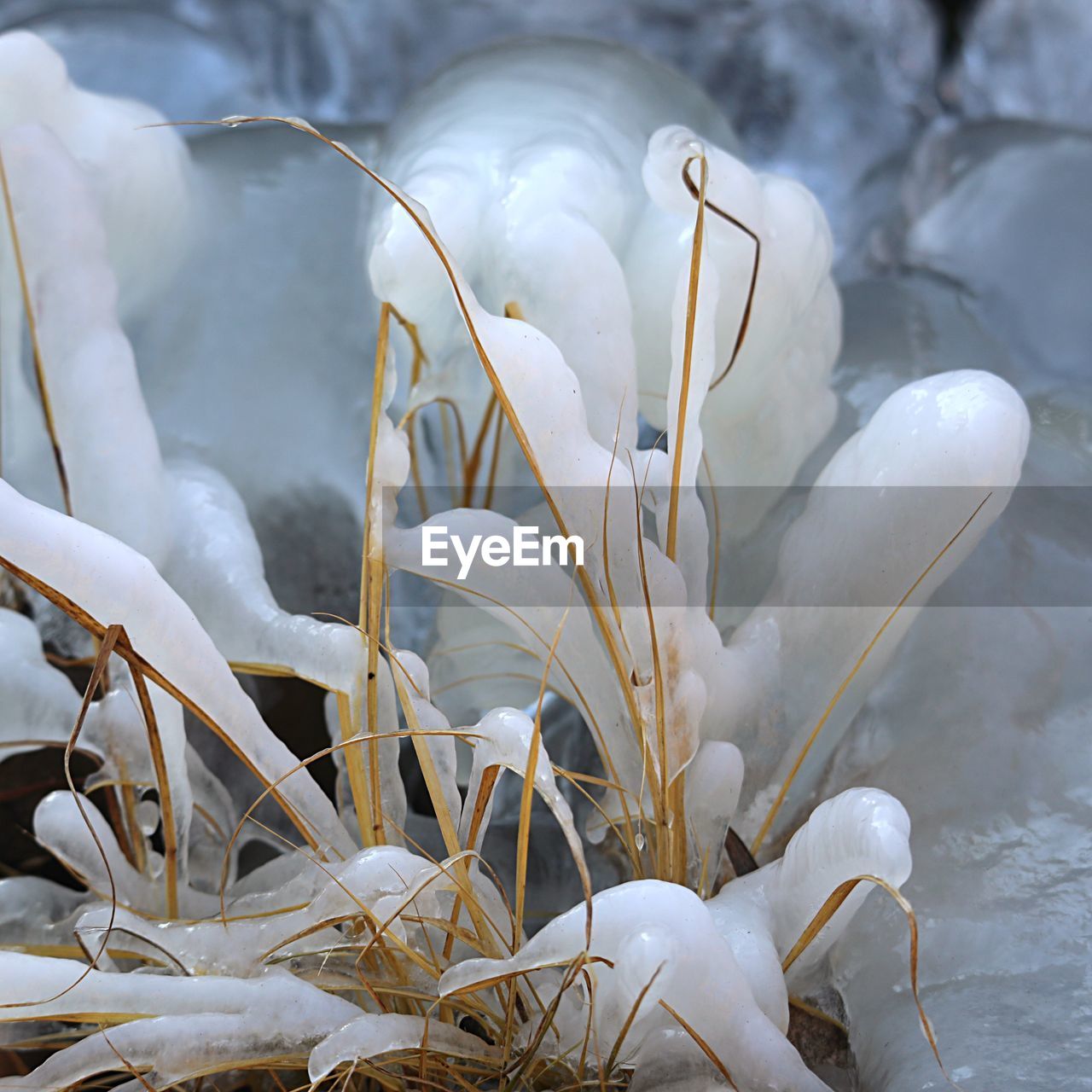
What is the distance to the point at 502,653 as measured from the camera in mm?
379

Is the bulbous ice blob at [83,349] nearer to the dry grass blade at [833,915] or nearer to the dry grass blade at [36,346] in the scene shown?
the dry grass blade at [36,346]

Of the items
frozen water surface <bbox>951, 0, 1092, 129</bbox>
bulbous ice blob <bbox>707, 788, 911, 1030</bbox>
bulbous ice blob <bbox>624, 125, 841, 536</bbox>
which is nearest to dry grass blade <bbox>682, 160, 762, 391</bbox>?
bulbous ice blob <bbox>624, 125, 841, 536</bbox>

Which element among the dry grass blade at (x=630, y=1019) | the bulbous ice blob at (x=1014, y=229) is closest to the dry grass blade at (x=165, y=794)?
the dry grass blade at (x=630, y=1019)

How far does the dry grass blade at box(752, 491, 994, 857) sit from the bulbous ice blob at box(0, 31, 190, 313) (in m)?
0.25

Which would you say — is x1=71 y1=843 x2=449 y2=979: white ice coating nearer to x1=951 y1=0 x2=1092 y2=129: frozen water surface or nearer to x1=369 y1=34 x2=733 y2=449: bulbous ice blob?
x1=369 y1=34 x2=733 y2=449: bulbous ice blob

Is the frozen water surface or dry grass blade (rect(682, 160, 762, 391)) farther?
the frozen water surface

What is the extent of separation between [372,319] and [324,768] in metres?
0.16

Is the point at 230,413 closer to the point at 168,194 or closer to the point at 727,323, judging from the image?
the point at 168,194

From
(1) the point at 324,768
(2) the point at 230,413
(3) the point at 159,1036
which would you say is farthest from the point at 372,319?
(3) the point at 159,1036

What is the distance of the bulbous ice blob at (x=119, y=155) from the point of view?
1.26 ft

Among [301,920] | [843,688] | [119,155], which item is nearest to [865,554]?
[843,688]

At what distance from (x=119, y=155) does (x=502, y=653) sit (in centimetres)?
20

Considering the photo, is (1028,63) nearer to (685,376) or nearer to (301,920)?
(685,376)

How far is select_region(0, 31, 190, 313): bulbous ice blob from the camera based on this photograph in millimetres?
385
